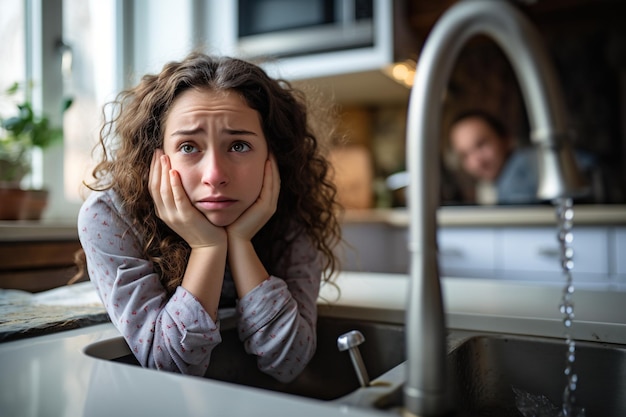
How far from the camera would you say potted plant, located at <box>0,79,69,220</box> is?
156 centimetres

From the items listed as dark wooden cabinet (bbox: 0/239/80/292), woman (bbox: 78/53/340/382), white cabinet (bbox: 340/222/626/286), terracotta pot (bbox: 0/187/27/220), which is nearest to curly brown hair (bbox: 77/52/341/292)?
woman (bbox: 78/53/340/382)

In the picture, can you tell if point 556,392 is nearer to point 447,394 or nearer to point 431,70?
point 447,394

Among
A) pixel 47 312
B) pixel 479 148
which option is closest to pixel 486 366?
pixel 47 312

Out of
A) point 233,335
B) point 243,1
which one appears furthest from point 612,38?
point 233,335

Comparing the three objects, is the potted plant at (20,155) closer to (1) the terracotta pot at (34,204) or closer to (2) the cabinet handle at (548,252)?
(1) the terracotta pot at (34,204)

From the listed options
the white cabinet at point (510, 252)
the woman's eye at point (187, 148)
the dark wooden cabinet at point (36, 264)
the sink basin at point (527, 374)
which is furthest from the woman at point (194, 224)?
the white cabinet at point (510, 252)

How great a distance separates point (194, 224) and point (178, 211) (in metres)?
0.02

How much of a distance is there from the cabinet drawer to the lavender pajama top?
1.78m

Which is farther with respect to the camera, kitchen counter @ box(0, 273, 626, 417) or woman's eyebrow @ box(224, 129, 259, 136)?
woman's eyebrow @ box(224, 129, 259, 136)

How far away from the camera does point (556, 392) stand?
2.35ft

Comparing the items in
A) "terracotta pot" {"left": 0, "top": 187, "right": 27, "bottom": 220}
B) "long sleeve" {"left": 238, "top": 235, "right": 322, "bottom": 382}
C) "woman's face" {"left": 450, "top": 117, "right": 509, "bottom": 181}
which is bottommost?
"long sleeve" {"left": 238, "top": 235, "right": 322, "bottom": 382}

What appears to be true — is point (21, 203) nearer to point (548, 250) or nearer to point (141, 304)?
point (141, 304)

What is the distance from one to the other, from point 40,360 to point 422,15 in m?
2.23

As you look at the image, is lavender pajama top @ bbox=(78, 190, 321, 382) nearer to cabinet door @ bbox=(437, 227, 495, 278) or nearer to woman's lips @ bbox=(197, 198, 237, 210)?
woman's lips @ bbox=(197, 198, 237, 210)
